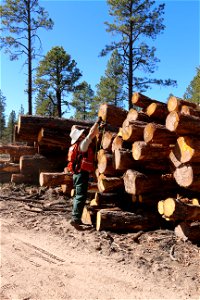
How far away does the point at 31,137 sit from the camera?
10.2m

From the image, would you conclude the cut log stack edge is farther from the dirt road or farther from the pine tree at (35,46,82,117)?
the pine tree at (35,46,82,117)

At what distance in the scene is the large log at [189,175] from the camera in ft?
17.5

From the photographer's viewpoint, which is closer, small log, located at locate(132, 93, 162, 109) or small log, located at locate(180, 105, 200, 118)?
small log, located at locate(180, 105, 200, 118)

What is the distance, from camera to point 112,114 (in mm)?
7531

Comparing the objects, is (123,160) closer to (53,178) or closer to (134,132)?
(134,132)

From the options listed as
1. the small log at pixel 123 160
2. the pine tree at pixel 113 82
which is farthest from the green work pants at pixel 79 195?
the pine tree at pixel 113 82

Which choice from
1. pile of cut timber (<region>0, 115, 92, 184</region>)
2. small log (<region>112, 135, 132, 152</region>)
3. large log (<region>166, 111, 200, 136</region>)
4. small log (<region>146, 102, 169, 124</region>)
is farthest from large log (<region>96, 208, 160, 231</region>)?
pile of cut timber (<region>0, 115, 92, 184</region>)

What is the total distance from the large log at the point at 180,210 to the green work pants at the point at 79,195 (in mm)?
1804

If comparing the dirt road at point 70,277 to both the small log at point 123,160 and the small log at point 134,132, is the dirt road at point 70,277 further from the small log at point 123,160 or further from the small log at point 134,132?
the small log at point 134,132

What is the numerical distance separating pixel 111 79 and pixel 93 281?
25947 millimetres

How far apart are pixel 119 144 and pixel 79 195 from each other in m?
1.40

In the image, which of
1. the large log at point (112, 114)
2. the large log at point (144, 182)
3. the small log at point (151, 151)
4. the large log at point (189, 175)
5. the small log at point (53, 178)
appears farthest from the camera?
the small log at point (53, 178)

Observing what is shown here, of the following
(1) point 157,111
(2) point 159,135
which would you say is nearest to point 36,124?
(1) point 157,111

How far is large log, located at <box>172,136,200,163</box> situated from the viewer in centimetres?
522
